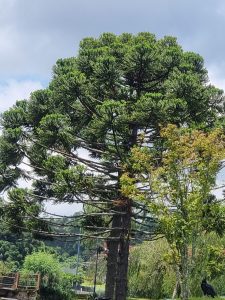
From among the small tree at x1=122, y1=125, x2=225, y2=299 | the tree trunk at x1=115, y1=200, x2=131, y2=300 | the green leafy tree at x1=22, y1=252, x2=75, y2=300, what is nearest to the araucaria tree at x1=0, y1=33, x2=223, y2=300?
the tree trunk at x1=115, y1=200, x2=131, y2=300

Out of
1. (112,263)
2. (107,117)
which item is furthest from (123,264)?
(107,117)

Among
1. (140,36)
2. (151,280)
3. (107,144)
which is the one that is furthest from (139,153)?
(151,280)

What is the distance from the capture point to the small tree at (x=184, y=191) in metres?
13.5

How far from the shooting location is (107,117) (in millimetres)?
17219

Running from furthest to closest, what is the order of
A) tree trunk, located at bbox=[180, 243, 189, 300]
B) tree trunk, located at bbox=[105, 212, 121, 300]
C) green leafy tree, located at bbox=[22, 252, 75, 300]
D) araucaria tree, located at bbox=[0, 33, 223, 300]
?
green leafy tree, located at bbox=[22, 252, 75, 300]
tree trunk, located at bbox=[105, 212, 121, 300]
araucaria tree, located at bbox=[0, 33, 223, 300]
tree trunk, located at bbox=[180, 243, 189, 300]

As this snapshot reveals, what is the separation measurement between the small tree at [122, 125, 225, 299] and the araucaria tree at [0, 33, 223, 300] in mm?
2775

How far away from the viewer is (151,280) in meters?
30.1

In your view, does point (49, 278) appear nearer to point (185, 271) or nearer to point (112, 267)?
point (112, 267)

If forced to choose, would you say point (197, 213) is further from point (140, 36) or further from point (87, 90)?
point (140, 36)

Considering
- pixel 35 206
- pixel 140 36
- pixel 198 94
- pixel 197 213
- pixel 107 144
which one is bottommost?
pixel 197 213

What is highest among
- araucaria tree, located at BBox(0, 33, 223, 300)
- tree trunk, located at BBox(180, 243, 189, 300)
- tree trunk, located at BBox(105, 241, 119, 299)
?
araucaria tree, located at BBox(0, 33, 223, 300)

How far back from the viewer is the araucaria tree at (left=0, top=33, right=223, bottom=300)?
1797 centimetres

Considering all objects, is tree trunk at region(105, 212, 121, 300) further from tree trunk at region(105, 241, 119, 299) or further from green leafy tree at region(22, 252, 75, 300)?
green leafy tree at region(22, 252, 75, 300)

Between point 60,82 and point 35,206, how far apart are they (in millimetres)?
4876
